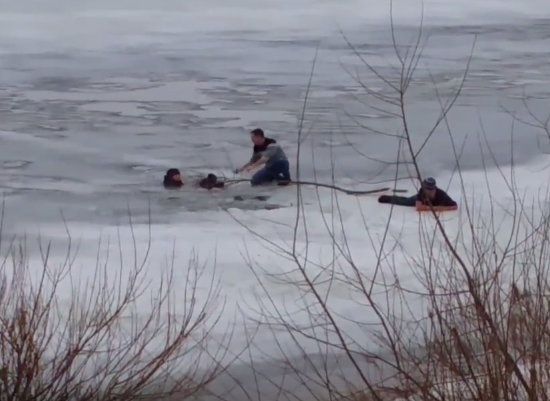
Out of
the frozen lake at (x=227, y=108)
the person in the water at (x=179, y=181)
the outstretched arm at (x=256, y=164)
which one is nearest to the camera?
the frozen lake at (x=227, y=108)

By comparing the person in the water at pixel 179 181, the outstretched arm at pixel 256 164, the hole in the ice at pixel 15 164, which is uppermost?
the outstretched arm at pixel 256 164

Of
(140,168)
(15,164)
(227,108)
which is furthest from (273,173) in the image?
(227,108)

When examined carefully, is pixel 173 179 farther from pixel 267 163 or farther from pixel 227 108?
pixel 227 108

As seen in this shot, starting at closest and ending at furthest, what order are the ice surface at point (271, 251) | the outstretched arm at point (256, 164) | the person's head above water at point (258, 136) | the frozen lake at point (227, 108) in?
the ice surface at point (271, 251), the frozen lake at point (227, 108), the outstretched arm at point (256, 164), the person's head above water at point (258, 136)

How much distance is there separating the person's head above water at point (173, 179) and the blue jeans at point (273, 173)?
0.78 metres

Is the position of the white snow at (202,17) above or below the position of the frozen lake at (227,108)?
above

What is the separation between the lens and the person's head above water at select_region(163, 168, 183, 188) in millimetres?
10898

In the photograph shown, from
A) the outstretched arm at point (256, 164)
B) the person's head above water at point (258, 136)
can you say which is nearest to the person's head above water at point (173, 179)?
the outstretched arm at point (256, 164)

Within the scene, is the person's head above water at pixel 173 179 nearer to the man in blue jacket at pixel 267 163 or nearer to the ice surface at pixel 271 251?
the man in blue jacket at pixel 267 163

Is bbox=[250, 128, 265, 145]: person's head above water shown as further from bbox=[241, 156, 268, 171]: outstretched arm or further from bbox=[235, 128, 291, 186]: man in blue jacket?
bbox=[241, 156, 268, 171]: outstretched arm

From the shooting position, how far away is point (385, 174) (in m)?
11.9

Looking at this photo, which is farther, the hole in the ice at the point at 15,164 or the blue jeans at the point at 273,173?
the hole in the ice at the point at 15,164

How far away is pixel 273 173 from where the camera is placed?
1096cm

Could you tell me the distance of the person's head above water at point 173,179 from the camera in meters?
10.9
